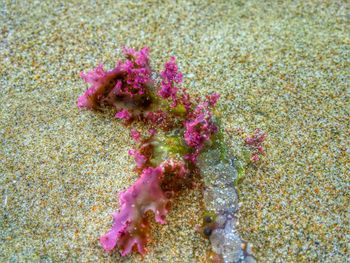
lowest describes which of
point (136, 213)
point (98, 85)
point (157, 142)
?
point (136, 213)

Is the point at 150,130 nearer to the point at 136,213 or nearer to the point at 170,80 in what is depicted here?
the point at 170,80

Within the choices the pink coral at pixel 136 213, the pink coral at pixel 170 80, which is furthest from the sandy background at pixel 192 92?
the pink coral at pixel 170 80

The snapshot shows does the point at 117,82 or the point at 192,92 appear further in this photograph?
the point at 192,92

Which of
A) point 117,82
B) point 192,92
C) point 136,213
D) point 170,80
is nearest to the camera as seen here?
point 136,213

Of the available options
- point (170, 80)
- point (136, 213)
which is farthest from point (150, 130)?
point (136, 213)

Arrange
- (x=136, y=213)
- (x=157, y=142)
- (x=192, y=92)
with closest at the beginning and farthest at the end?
(x=136, y=213) < (x=157, y=142) < (x=192, y=92)

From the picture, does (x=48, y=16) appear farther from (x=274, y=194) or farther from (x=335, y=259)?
(x=335, y=259)
